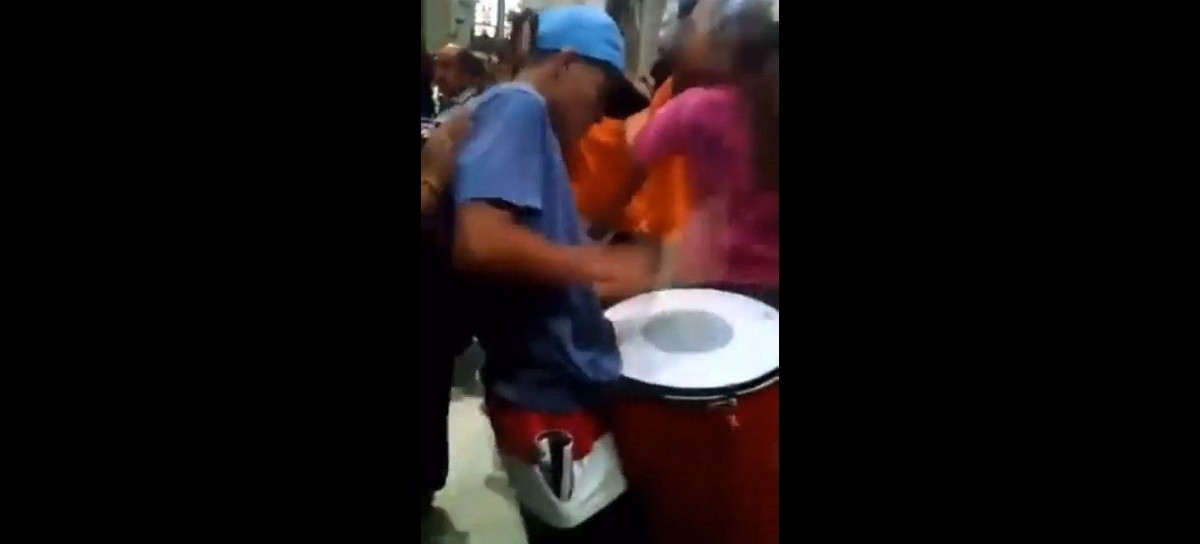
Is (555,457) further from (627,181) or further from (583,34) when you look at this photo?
(583,34)

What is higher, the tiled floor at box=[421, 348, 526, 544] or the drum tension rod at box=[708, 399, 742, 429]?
the drum tension rod at box=[708, 399, 742, 429]

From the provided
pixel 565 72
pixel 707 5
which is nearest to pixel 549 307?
pixel 565 72

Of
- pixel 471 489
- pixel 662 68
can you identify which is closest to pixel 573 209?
pixel 662 68

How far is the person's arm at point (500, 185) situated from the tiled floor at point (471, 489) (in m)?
0.10

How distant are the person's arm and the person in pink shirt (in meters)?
0.11

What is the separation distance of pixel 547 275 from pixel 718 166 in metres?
0.20

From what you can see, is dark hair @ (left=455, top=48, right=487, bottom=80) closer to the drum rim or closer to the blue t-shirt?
the blue t-shirt

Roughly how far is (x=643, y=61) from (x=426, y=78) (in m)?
0.21

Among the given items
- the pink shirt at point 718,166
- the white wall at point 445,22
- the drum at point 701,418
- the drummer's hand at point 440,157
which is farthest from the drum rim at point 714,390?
the white wall at point 445,22

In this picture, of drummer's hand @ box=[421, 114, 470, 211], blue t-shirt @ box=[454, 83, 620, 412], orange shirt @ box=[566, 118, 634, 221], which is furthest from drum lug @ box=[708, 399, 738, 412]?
drummer's hand @ box=[421, 114, 470, 211]

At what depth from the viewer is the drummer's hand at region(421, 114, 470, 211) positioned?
3.45 feet

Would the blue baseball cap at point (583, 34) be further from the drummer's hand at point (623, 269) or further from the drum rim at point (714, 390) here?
the drum rim at point (714, 390)

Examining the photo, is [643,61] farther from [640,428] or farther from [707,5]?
[640,428]

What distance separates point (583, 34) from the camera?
3.47 ft
